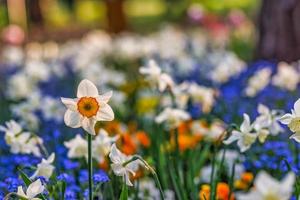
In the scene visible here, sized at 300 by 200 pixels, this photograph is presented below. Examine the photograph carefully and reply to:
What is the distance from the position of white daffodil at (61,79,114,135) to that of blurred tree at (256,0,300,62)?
3954mm

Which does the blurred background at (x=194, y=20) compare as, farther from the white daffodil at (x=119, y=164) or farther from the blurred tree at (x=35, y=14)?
the white daffodil at (x=119, y=164)

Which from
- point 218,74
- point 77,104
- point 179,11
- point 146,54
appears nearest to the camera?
point 77,104

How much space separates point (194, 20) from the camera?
895cm

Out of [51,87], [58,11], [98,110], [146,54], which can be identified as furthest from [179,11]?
[98,110]

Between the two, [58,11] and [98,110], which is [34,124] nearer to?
[98,110]

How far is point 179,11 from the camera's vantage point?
1836 centimetres

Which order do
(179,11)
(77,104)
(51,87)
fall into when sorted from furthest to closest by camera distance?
(179,11), (51,87), (77,104)

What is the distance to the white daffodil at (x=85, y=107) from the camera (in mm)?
2016

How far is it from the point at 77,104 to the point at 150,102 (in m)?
2.56

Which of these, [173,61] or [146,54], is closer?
[173,61]

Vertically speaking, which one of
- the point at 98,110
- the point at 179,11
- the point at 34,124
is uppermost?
the point at 179,11

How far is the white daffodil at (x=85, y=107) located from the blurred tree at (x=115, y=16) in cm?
1045

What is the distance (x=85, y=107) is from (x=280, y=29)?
4105mm

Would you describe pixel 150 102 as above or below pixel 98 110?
above
